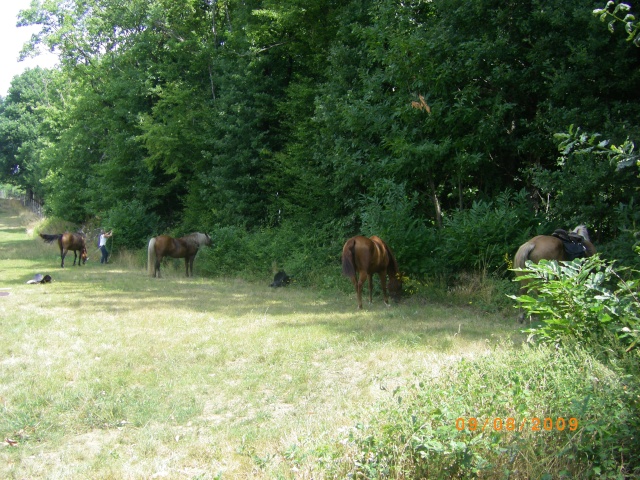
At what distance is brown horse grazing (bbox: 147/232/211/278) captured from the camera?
61.4ft

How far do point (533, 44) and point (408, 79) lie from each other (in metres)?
3.09

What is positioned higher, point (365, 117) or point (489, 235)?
point (365, 117)

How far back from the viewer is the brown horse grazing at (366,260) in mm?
10789

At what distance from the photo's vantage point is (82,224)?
34.8m

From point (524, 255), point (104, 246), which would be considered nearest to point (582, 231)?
point (524, 255)

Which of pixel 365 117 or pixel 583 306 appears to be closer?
pixel 583 306

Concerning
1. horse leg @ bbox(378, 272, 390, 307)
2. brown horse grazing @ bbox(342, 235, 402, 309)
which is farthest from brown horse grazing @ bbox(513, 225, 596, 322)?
horse leg @ bbox(378, 272, 390, 307)

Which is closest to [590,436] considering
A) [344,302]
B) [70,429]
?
[70,429]

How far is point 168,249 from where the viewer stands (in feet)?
61.5
